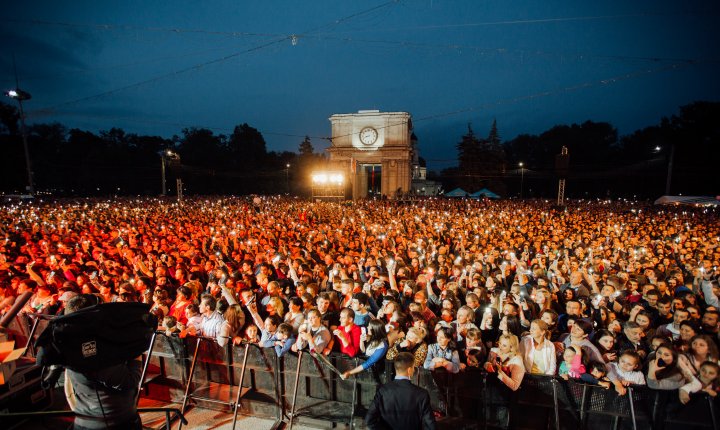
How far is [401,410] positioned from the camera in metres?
3.09

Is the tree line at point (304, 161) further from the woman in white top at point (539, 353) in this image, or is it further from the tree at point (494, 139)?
the woman in white top at point (539, 353)

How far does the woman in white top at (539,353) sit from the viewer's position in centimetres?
430

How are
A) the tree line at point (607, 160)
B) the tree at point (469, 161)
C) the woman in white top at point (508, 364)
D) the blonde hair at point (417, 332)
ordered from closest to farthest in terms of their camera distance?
the woman in white top at point (508, 364), the blonde hair at point (417, 332), the tree line at point (607, 160), the tree at point (469, 161)

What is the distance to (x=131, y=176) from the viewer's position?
5206cm

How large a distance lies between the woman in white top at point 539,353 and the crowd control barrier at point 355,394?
356mm

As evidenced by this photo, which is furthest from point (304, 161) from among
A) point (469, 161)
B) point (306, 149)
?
point (469, 161)

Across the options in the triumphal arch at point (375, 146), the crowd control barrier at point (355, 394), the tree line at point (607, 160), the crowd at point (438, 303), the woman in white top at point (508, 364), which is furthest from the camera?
the triumphal arch at point (375, 146)

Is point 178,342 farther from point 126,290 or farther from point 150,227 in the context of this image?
point 150,227

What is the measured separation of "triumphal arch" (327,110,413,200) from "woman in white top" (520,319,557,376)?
1739 inches

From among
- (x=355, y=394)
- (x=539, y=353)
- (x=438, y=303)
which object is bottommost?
(x=355, y=394)

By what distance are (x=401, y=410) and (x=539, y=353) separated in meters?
2.29

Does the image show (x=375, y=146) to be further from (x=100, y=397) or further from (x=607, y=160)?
(x=100, y=397)

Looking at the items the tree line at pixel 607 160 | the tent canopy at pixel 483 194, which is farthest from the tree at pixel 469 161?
the tent canopy at pixel 483 194

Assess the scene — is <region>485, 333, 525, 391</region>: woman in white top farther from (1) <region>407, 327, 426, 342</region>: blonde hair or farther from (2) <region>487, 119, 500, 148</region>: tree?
(2) <region>487, 119, 500, 148</region>: tree
